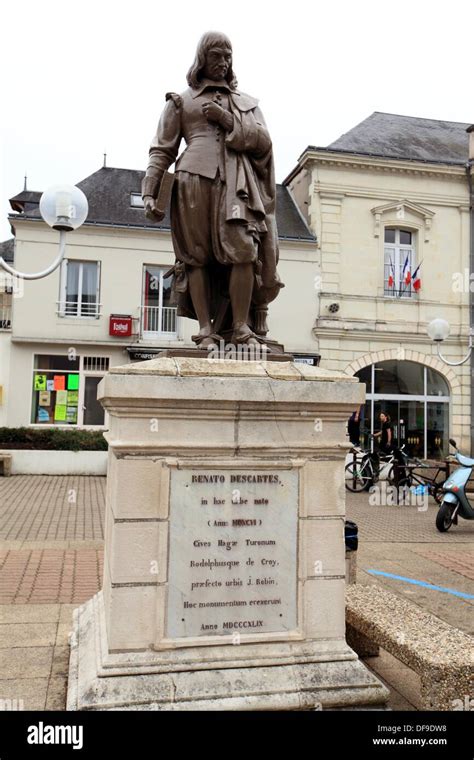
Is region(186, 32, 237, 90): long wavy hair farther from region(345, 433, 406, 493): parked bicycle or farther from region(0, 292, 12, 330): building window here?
region(0, 292, 12, 330): building window

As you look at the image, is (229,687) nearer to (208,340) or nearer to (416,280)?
(208,340)

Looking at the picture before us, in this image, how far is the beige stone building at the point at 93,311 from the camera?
1844 centimetres

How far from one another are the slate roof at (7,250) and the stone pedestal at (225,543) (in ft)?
82.1

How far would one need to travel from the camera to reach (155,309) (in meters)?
19.3

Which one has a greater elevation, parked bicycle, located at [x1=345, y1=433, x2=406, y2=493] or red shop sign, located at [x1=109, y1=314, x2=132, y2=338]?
red shop sign, located at [x1=109, y1=314, x2=132, y2=338]

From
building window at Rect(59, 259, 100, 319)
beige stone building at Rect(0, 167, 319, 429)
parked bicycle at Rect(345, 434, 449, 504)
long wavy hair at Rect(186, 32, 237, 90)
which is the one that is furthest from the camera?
building window at Rect(59, 259, 100, 319)

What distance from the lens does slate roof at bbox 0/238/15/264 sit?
87.6ft

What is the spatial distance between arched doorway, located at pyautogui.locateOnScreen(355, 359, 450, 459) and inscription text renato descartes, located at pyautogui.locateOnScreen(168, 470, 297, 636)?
55.1 ft

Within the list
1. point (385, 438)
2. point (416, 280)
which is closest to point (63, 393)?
point (385, 438)

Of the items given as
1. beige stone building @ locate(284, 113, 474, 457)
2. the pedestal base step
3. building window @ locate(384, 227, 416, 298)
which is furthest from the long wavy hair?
building window @ locate(384, 227, 416, 298)

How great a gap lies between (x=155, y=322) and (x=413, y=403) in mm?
8492

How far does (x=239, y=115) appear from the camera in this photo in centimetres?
389
